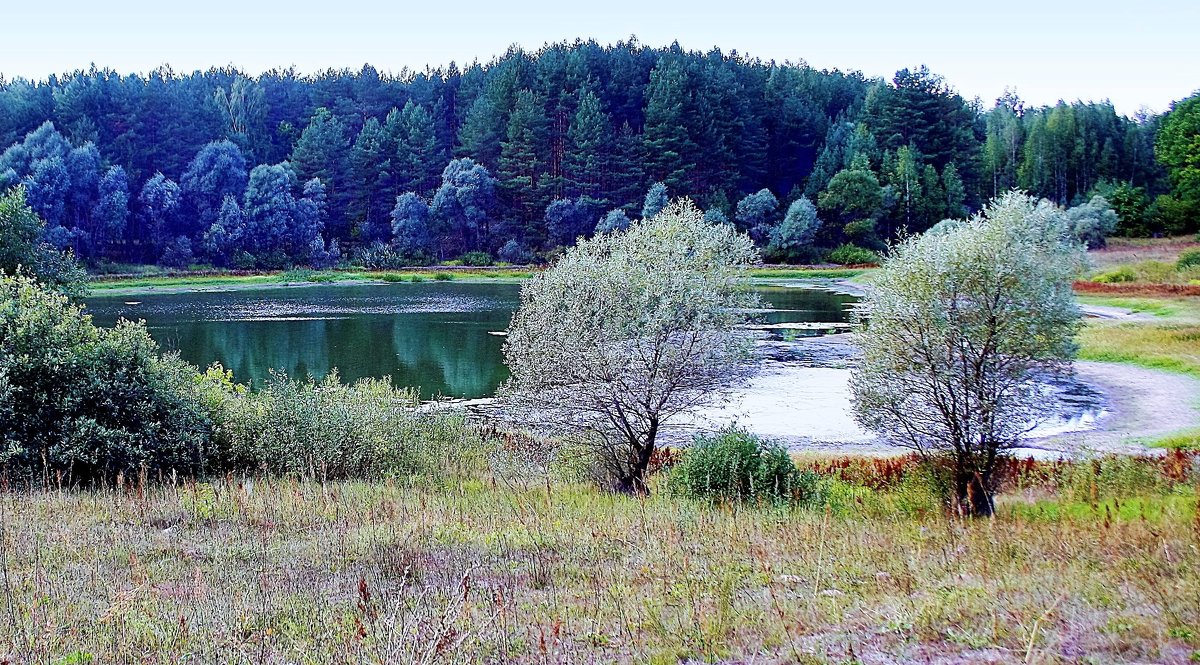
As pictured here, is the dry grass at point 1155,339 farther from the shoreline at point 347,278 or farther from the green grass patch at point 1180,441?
the shoreline at point 347,278

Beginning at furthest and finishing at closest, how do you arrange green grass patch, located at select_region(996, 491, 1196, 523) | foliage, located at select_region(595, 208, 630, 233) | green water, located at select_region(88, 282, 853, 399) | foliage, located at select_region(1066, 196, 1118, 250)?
foliage, located at select_region(595, 208, 630, 233)
foliage, located at select_region(1066, 196, 1118, 250)
green water, located at select_region(88, 282, 853, 399)
green grass patch, located at select_region(996, 491, 1196, 523)

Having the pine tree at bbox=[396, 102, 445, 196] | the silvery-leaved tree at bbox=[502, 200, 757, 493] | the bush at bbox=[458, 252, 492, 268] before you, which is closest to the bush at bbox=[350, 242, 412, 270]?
the bush at bbox=[458, 252, 492, 268]

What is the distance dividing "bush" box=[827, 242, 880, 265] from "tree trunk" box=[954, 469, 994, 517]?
9171 cm

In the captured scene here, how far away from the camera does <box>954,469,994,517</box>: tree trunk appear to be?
14.1m

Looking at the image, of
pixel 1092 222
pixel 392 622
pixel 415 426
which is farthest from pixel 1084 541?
pixel 1092 222

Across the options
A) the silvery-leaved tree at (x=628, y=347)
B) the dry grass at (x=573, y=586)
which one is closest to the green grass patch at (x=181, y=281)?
the silvery-leaved tree at (x=628, y=347)

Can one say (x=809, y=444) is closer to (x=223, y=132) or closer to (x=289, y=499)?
(x=289, y=499)

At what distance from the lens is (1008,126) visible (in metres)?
143

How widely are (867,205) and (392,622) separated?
110 m

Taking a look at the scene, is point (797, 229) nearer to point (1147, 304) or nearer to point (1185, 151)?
point (1185, 151)

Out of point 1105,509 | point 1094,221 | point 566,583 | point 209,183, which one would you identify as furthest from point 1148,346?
point 209,183

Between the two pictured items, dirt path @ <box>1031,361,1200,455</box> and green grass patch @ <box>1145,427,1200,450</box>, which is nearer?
green grass patch @ <box>1145,427,1200,450</box>

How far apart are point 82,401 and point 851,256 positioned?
320 feet

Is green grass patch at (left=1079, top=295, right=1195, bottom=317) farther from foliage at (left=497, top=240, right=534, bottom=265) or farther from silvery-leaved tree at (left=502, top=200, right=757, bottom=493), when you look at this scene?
foliage at (left=497, top=240, right=534, bottom=265)
